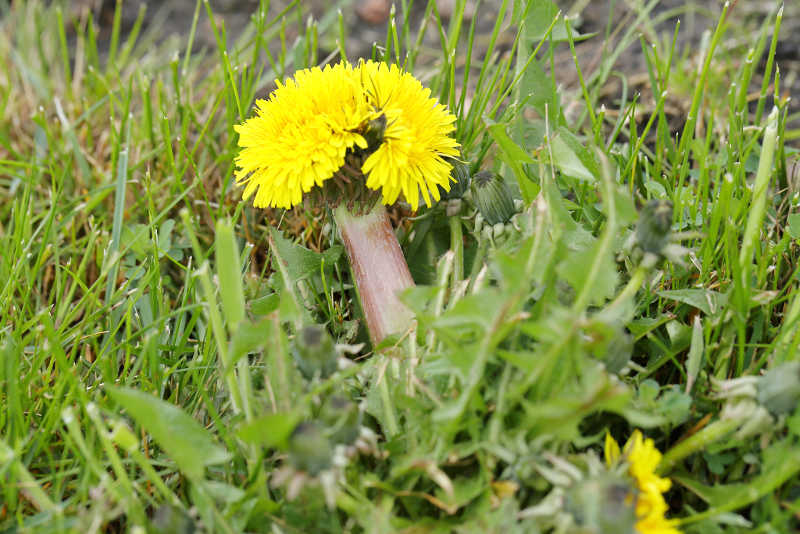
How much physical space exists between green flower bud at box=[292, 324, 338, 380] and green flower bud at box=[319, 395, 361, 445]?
2.8 inches

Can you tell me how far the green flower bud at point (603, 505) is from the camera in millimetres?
941

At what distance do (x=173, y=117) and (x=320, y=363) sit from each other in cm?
152

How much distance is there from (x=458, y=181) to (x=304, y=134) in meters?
0.38

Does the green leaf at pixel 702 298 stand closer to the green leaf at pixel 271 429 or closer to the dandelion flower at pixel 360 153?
the dandelion flower at pixel 360 153

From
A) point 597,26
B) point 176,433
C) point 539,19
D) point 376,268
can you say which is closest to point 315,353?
point 176,433

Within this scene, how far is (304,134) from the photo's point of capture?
134 centimetres

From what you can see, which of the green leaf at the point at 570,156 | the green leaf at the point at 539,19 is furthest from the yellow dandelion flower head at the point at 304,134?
the green leaf at the point at 539,19

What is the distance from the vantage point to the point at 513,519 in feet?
3.48

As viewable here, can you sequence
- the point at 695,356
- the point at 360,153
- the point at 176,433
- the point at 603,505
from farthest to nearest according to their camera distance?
the point at 360,153 < the point at 695,356 < the point at 176,433 < the point at 603,505

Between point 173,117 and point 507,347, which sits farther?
point 173,117

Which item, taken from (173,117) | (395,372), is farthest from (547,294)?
(173,117)

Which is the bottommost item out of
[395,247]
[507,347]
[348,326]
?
[507,347]

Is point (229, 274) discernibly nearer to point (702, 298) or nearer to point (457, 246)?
point (457, 246)

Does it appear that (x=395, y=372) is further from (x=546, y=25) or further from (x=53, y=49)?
(x=53, y=49)
